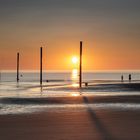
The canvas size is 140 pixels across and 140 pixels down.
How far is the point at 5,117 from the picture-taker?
21.4m

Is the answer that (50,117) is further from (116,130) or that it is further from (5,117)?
(116,130)

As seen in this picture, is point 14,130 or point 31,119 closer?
point 14,130

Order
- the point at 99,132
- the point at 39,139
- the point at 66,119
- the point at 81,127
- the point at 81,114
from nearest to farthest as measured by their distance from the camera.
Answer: the point at 39,139, the point at 99,132, the point at 81,127, the point at 66,119, the point at 81,114

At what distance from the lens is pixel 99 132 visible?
53.9 feet

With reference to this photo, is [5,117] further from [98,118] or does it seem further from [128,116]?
[128,116]

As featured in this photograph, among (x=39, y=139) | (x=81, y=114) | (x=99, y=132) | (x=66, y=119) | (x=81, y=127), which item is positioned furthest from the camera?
(x=81, y=114)

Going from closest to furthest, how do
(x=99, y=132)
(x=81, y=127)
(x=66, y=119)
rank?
1. (x=99, y=132)
2. (x=81, y=127)
3. (x=66, y=119)

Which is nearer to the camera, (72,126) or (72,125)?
(72,126)

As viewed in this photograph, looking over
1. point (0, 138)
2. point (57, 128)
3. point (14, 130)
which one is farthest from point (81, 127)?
point (0, 138)

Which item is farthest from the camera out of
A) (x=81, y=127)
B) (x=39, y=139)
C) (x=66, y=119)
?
(x=66, y=119)

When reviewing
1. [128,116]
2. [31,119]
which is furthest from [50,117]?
[128,116]

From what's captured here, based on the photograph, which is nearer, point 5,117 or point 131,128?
point 131,128

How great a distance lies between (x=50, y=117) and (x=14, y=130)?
4797 millimetres

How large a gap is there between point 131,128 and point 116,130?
0.81 m
